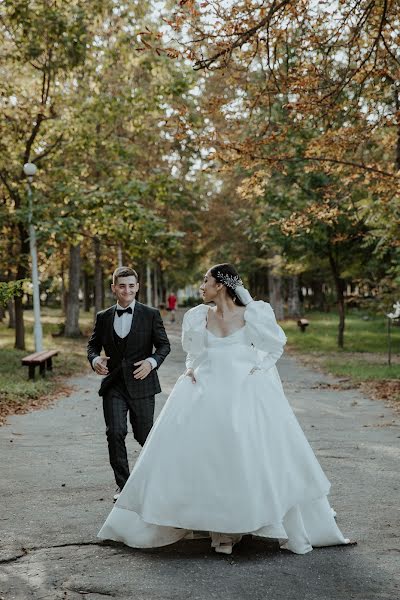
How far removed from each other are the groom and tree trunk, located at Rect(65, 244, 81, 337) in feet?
75.7

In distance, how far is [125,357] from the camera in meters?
6.52

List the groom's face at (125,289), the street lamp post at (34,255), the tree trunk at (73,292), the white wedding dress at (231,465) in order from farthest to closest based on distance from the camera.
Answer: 1. the tree trunk at (73,292)
2. the street lamp post at (34,255)
3. the groom's face at (125,289)
4. the white wedding dress at (231,465)

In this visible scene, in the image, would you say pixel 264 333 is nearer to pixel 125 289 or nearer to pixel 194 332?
pixel 194 332

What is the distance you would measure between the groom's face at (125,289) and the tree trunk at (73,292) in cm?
2316

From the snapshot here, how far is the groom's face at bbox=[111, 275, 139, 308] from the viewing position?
6.46 metres

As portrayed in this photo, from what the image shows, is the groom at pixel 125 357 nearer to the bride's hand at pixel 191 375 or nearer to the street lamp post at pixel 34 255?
the bride's hand at pixel 191 375

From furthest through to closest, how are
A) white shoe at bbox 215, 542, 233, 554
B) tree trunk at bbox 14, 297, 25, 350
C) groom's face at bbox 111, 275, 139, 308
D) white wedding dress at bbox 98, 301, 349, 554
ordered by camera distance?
tree trunk at bbox 14, 297, 25, 350, groom's face at bbox 111, 275, 139, 308, white shoe at bbox 215, 542, 233, 554, white wedding dress at bbox 98, 301, 349, 554

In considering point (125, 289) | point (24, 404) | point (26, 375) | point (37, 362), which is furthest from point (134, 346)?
point (26, 375)

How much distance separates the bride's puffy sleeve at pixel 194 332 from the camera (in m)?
5.68

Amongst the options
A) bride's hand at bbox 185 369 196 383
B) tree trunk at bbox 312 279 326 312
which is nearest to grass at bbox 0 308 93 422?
bride's hand at bbox 185 369 196 383

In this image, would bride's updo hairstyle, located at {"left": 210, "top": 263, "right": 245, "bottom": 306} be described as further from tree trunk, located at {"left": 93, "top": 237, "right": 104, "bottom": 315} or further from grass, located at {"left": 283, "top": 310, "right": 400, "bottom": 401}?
tree trunk, located at {"left": 93, "top": 237, "right": 104, "bottom": 315}

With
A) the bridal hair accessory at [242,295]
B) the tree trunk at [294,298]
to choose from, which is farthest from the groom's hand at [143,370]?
the tree trunk at [294,298]

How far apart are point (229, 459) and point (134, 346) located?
5.82 ft

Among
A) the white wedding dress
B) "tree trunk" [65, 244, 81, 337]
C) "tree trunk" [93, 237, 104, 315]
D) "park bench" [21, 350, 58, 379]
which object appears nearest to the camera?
the white wedding dress
